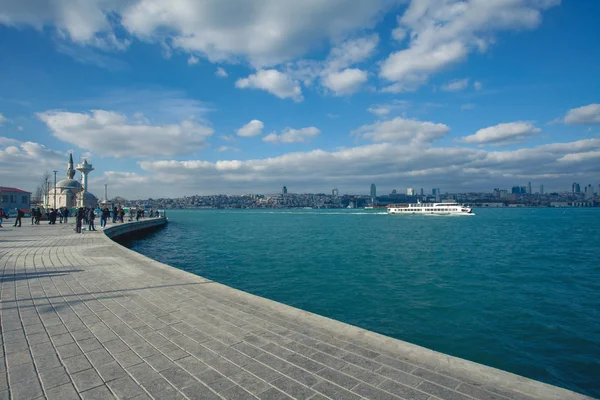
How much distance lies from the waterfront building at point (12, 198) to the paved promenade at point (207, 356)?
7062cm

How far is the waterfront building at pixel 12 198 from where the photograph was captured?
194 ft

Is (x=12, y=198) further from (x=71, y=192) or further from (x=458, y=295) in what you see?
(x=458, y=295)

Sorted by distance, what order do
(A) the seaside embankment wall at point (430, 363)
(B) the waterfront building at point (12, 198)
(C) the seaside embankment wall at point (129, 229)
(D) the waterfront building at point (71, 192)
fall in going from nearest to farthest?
(A) the seaside embankment wall at point (430, 363) → (C) the seaside embankment wall at point (129, 229) → (B) the waterfront building at point (12, 198) → (D) the waterfront building at point (71, 192)

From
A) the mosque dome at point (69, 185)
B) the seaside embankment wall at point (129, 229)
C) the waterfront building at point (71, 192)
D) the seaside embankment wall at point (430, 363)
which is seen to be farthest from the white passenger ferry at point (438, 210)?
the seaside embankment wall at point (430, 363)

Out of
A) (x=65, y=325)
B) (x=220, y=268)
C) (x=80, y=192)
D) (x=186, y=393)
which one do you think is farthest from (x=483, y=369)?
(x=80, y=192)

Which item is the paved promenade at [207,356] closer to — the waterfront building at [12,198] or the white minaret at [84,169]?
the waterfront building at [12,198]

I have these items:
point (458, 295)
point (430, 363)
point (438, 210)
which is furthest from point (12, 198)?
point (438, 210)

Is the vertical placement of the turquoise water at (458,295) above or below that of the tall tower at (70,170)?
below

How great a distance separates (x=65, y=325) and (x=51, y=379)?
1.91m

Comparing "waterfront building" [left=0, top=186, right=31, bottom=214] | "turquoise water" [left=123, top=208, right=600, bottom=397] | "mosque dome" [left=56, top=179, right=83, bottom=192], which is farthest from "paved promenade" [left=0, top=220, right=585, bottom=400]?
"mosque dome" [left=56, top=179, right=83, bottom=192]

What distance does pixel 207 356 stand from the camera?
13.6 feet

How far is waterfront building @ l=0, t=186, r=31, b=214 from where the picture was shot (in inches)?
2330

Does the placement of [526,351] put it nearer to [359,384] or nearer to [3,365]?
[359,384]

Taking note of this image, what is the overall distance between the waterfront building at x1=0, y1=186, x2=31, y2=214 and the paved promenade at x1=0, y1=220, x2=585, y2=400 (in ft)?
232
